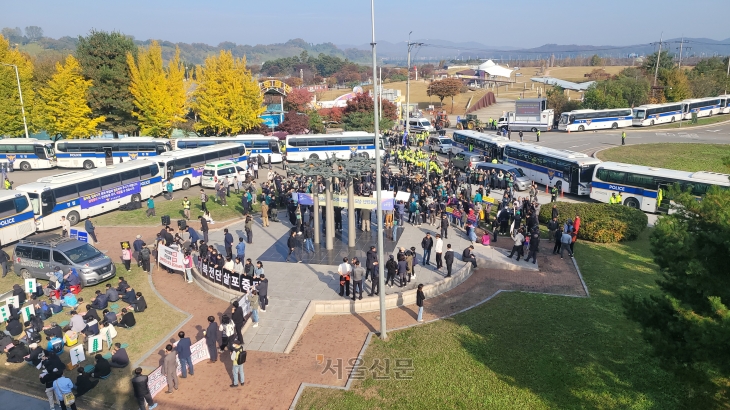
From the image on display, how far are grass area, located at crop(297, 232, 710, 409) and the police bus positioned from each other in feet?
78.2

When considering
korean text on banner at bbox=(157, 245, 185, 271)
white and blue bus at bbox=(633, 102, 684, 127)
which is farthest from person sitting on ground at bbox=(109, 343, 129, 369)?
white and blue bus at bbox=(633, 102, 684, 127)

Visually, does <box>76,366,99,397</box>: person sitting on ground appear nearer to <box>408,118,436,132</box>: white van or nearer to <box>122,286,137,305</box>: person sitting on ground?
<box>122,286,137,305</box>: person sitting on ground

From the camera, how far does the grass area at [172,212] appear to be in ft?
88.4

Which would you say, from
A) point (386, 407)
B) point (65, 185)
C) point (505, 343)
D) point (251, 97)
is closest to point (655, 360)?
point (505, 343)

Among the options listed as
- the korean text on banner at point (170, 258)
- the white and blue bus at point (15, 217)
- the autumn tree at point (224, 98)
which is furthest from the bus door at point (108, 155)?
the korean text on banner at point (170, 258)

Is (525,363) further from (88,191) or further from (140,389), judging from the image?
(88,191)

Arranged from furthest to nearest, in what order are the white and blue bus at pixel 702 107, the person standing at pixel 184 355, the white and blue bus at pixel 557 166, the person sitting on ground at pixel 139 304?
1. the white and blue bus at pixel 702 107
2. the white and blue bus at pixel 557 166
3. the person sitting on ground at pixel 139 304
4. the person standing at pixel 184 355

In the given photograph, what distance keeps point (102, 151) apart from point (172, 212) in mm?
16722

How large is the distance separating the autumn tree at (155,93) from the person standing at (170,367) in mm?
40057

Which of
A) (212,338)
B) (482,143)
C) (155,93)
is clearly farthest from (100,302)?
(155,93)

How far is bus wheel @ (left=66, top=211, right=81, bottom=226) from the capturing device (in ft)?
85.5

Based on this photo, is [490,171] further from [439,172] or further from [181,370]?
[181,370]

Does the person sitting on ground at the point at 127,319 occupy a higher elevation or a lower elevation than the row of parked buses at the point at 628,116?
lower

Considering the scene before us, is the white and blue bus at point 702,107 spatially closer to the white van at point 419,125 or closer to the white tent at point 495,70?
the white van at point 419,125
